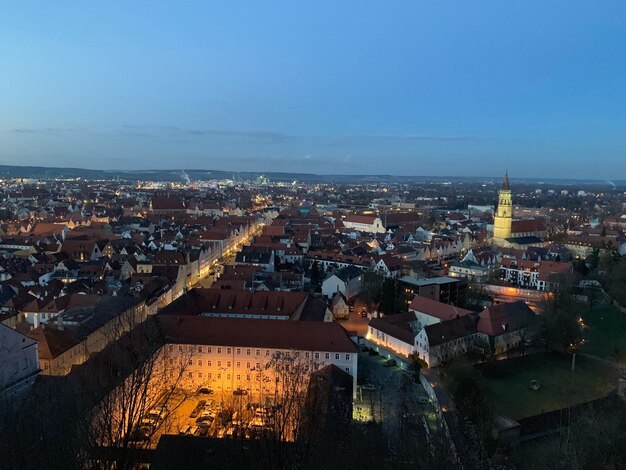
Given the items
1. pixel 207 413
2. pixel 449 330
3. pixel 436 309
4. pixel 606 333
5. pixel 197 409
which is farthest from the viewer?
pixel 606 333

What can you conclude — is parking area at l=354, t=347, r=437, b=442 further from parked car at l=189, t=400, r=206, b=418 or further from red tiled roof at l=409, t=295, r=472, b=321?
parked car at l=189, t=400, r=206, b=418

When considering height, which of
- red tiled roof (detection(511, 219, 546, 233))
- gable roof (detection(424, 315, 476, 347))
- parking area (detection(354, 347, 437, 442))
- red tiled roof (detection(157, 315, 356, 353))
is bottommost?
parking area (detection(354, 347, 437, 442))

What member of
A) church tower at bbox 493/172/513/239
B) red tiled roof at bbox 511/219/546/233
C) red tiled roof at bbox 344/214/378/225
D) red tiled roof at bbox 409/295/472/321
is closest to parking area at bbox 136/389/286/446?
red tiled roof at bbox 409/295/472/321

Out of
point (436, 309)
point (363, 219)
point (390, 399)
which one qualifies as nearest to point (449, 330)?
point (436, 309)

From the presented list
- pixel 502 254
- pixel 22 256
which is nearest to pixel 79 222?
pixel 22 256

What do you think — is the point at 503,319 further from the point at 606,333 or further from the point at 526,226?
the point at 526,226

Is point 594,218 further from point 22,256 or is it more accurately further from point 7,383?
point 7,383
